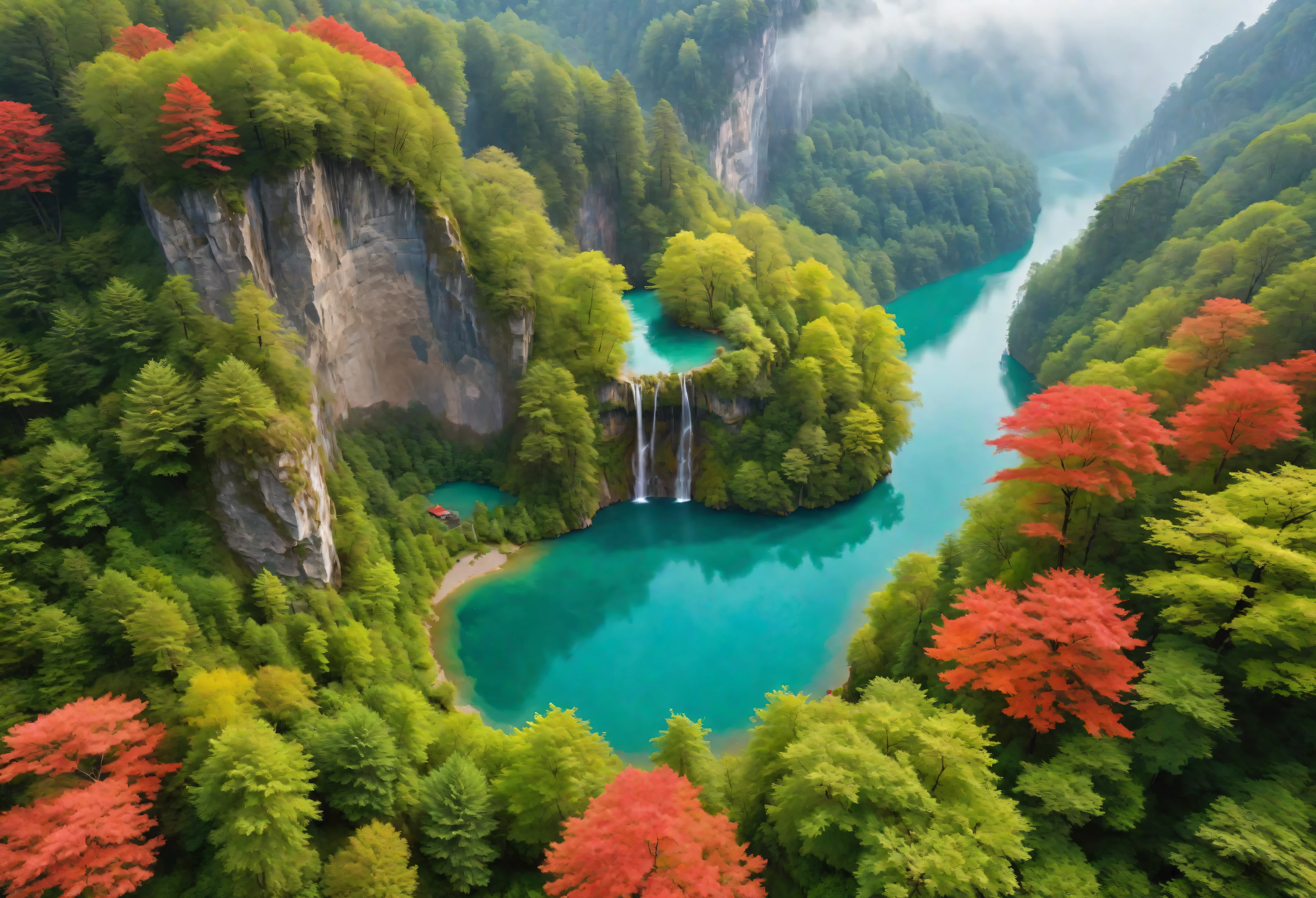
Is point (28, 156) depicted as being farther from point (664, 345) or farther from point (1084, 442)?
point (1084, 442)

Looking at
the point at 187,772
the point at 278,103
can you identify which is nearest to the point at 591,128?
the point at 278,103

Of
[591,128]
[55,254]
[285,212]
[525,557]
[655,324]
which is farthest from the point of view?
[591,128]

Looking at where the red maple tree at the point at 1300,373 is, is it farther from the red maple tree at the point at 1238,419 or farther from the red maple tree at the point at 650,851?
the red maple tree at the point at 650,851

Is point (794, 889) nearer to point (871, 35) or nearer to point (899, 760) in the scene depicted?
point (899, 760)

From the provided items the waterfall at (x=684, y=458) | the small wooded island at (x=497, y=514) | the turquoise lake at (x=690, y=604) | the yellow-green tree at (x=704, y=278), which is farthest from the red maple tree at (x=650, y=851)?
the yellow-green tree at (x=704, y=278)

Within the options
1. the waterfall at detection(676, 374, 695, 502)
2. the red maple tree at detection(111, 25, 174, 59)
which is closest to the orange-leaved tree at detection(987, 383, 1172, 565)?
the waterfall at detection(676, 374, 695, 502)

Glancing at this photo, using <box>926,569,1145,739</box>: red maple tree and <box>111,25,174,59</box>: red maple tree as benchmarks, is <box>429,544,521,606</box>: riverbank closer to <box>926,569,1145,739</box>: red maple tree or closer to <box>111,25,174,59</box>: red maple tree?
<box>926,569,1145,739</box>: red maple tree
